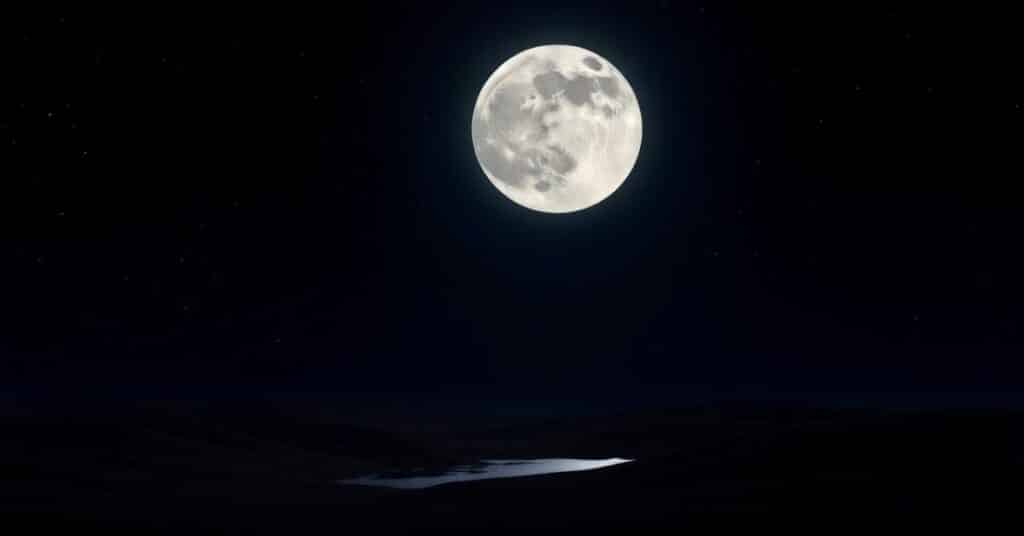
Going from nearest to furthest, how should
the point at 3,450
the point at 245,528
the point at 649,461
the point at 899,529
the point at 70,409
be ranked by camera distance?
1. the point at 899,529
2. the point at 245,528
3. the point at 649,461
4. the point at 3,450
5. the point at 70,409

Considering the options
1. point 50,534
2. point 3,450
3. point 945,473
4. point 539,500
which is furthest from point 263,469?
point 945,473

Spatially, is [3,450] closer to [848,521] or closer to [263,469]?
[263,469]

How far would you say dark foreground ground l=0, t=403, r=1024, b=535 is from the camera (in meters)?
16.4

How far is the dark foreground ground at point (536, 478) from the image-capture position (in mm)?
16422

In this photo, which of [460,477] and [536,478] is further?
[460,477]

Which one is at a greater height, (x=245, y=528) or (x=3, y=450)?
(x=3, y=450)

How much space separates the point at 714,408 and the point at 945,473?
3992 cm

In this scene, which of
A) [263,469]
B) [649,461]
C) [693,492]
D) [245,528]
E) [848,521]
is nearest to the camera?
[848,521]

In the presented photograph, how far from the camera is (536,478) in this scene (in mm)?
28438

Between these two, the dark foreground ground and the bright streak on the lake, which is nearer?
the dark foreground ground

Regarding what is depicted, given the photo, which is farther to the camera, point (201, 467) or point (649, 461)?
point (201, 467)

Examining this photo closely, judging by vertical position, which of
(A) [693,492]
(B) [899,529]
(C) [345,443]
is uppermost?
(C) [345,443]

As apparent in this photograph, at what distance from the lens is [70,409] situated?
5912 cm

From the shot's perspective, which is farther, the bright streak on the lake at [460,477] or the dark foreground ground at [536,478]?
the bright streak on the lake at [460,477]
